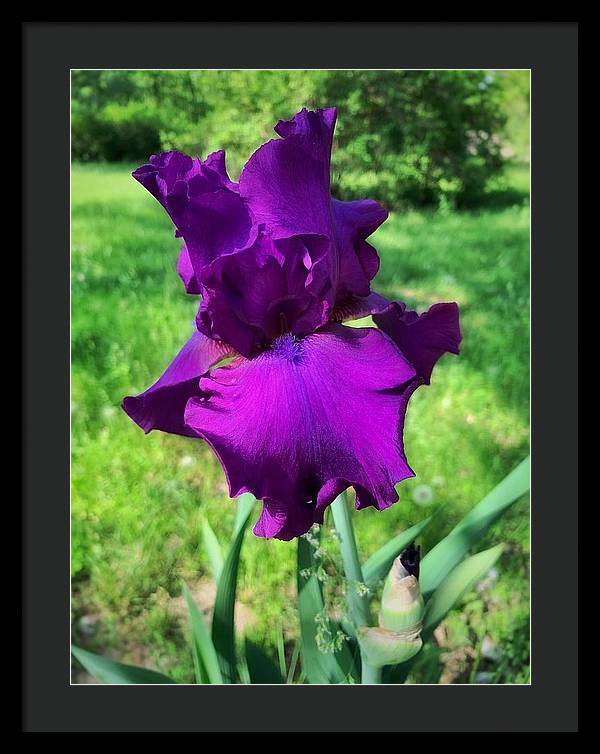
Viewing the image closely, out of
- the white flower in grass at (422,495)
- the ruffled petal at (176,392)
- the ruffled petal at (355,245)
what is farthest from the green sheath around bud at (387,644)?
the white flower in grass at (422,495)

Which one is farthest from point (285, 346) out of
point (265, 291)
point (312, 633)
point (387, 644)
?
point (312, 633)

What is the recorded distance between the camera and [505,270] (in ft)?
8.32

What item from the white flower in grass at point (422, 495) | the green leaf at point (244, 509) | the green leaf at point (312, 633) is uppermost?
the green leaf at point (244, 509)

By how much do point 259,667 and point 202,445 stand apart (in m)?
0.89

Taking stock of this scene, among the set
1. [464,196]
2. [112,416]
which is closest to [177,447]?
[112,416]

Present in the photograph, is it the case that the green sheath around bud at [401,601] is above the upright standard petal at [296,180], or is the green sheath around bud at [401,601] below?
below

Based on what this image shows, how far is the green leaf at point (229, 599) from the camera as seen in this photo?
1.28 metres

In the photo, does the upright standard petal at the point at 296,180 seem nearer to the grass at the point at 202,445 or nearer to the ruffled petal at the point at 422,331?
the ruffled petal at the point at 422,331

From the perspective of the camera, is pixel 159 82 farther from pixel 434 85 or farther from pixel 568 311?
pixel 568 311

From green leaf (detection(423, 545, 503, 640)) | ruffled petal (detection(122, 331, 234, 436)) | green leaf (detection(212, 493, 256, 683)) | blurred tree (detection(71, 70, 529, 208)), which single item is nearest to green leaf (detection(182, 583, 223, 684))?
green leaf (detection(212, 493, 256, 683))

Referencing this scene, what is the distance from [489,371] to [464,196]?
738 millimetres

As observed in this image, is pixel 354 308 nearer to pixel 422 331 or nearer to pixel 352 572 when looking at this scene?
pixel 422 331

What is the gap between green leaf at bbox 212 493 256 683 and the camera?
4.21 ft

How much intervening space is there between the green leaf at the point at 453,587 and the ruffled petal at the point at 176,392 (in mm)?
585
